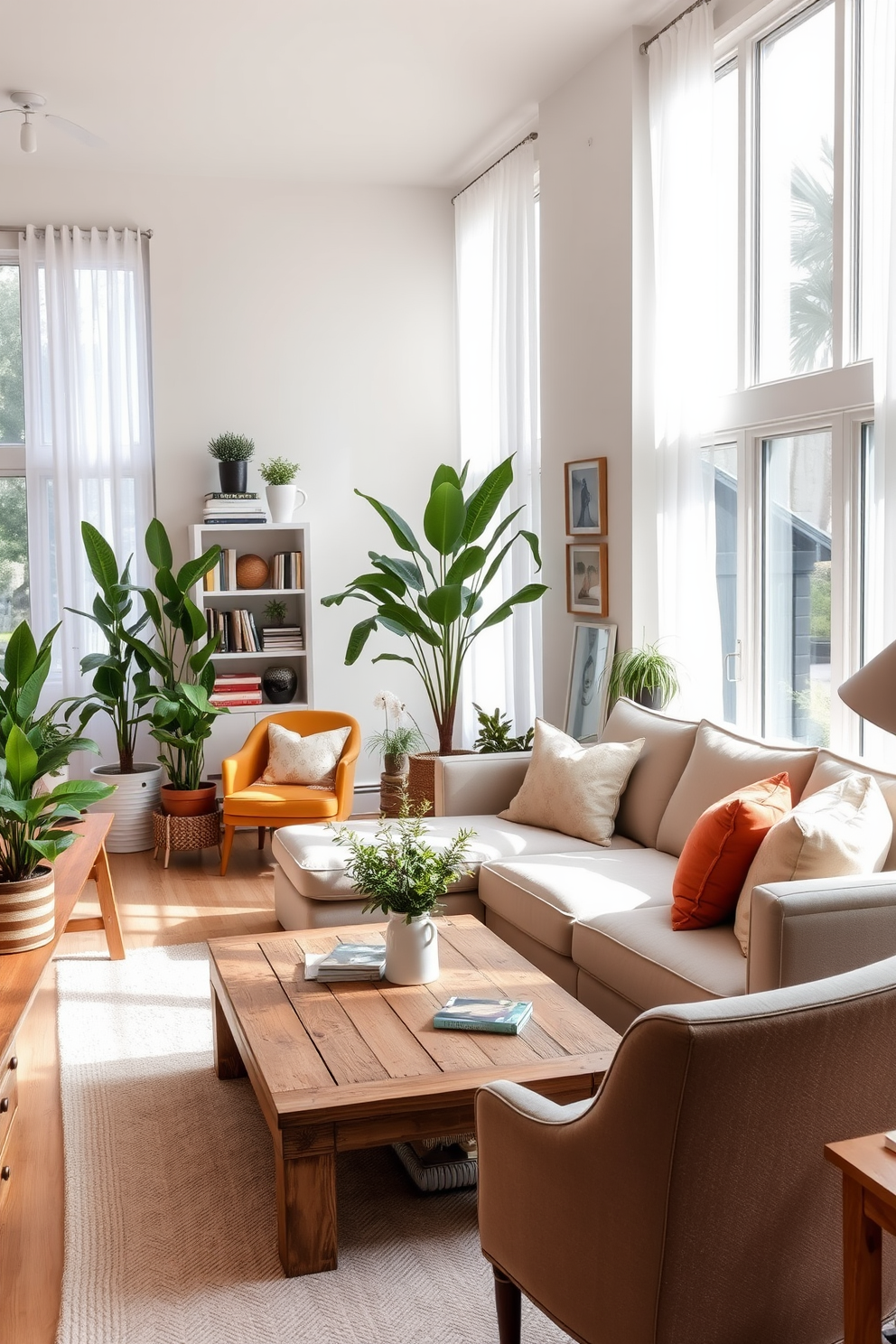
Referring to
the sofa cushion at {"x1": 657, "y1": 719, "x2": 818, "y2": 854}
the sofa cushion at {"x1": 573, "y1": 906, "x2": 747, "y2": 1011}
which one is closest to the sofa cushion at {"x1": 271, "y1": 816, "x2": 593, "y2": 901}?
the sofa cushion at {"x1": 657, "y1": 719, "x2": 818, "y2": 854}

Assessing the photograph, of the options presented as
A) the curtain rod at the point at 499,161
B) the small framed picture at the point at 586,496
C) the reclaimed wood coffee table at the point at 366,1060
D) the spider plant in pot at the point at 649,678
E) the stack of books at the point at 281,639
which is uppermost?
the curtain rod at the point at 499,161

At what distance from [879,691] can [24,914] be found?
6.86 feet

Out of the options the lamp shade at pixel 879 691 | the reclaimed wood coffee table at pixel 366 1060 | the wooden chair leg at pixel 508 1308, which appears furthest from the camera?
the reclaimed wood coffee table at pixel 366 1060

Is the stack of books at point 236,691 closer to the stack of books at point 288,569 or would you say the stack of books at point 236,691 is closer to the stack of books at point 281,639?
the stack of books at point 281,639

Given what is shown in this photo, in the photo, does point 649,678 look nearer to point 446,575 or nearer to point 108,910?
point 446,575

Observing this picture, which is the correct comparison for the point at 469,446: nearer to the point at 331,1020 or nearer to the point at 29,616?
the point at 29,616

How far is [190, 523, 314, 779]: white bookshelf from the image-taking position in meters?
6.45

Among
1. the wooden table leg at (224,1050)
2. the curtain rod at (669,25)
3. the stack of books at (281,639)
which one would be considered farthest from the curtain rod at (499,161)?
the wooden table leg at (224,1050)

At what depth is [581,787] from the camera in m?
4.19

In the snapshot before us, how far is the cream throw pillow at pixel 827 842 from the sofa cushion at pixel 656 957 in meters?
0.09

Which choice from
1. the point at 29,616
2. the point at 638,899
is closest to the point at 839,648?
the point at 638,899

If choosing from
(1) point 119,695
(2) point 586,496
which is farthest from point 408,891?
(1) point 119,695

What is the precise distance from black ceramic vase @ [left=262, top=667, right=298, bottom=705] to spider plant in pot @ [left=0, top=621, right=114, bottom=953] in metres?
3.48

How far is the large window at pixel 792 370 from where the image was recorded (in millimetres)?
3787
